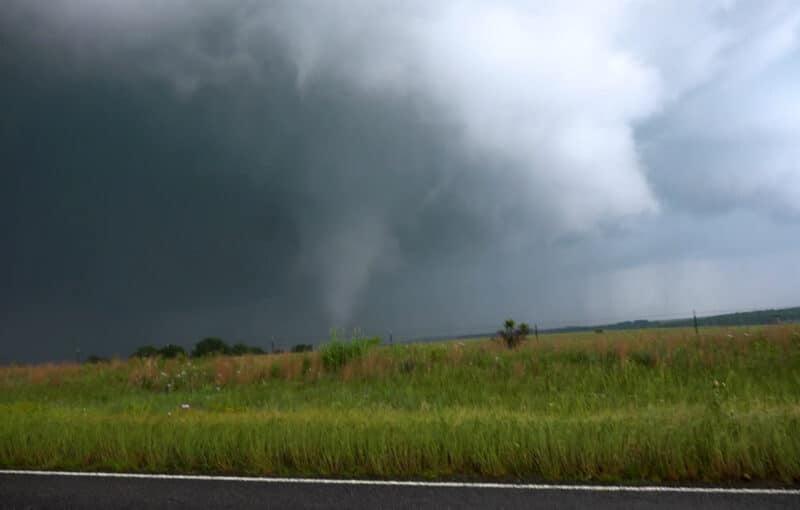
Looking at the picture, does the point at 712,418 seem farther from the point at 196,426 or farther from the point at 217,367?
the point at 217,367

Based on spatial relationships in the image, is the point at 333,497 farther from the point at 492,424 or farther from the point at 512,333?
the point at 512,333

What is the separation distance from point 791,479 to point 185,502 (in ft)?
22.4

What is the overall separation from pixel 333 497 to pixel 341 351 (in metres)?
17.0

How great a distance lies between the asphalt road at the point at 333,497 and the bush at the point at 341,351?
15464mm

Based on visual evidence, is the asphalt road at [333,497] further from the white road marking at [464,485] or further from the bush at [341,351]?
the bush at [341,351]

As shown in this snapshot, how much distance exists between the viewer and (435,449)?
27.7 ft

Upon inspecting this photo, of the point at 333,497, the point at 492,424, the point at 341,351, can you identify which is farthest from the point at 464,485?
the point at 341,351

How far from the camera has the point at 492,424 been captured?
9562 mm

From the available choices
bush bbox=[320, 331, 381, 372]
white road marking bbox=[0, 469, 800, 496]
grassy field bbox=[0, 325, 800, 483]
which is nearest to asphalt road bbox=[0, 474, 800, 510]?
white road marking bbox=[0, 469, 800, 496]

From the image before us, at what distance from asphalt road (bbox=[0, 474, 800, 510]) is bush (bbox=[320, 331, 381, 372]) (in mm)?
15464

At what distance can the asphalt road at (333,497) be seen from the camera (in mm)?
6352

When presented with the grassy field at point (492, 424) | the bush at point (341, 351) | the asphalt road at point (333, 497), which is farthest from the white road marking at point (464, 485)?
the bush at point (341, 351)

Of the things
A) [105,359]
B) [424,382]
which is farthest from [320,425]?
[105,359]

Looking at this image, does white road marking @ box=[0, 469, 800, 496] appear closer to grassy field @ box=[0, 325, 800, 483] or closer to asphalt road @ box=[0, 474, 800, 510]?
asphalt road @ box=[0, 474, 800, 510]
